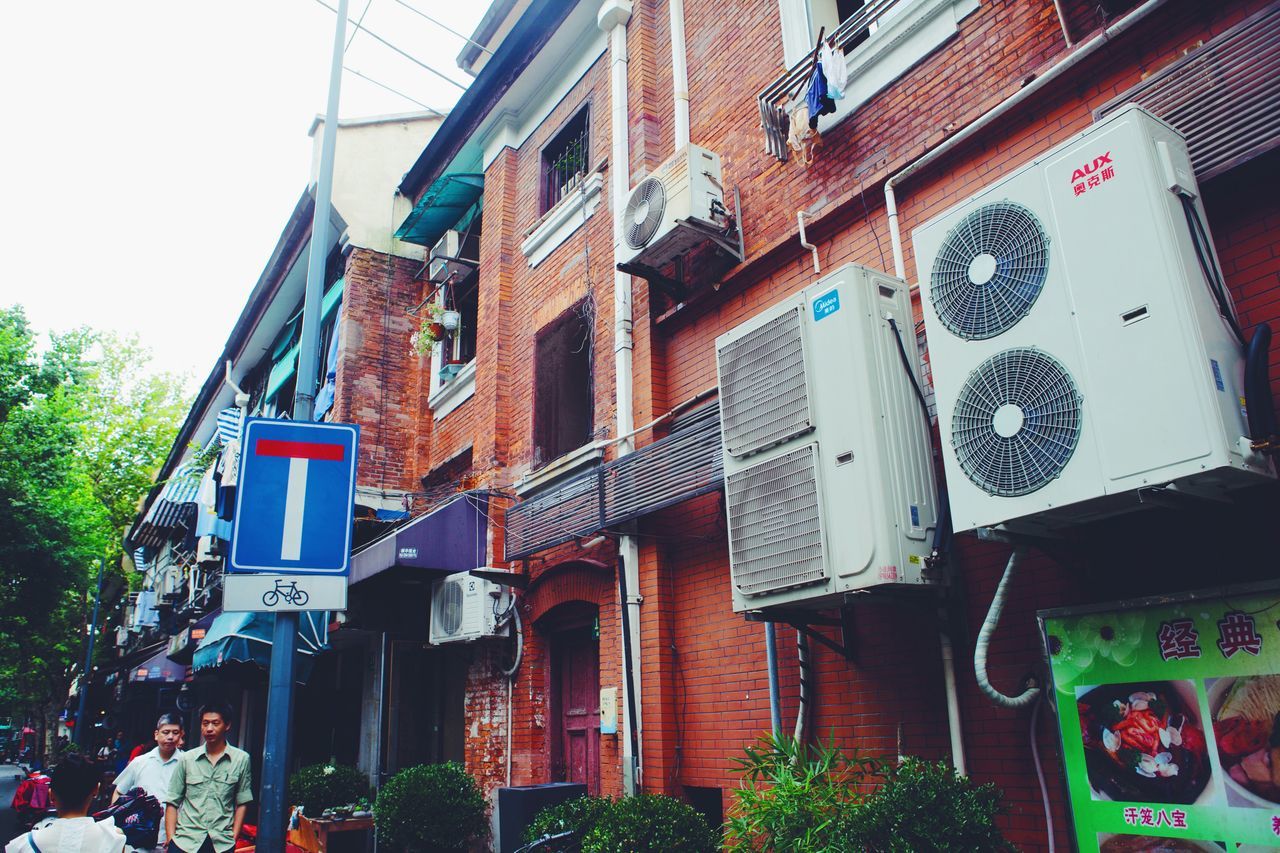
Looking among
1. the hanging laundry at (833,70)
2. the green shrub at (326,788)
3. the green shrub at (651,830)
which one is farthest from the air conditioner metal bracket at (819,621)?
the green shrub at (326,788)

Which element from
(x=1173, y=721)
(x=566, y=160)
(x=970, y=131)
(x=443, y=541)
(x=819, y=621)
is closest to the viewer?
(x=1173, y=721)

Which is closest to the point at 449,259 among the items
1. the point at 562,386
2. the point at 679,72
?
the point at 562,386

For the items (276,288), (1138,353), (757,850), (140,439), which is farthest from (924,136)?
(140,439)

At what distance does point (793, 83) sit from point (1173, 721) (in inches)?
212

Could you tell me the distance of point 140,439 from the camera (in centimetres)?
3656

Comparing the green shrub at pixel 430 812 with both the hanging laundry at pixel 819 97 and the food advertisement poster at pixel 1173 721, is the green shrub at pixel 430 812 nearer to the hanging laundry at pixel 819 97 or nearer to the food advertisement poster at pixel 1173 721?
the food advertisement poster at pixel 1173 721

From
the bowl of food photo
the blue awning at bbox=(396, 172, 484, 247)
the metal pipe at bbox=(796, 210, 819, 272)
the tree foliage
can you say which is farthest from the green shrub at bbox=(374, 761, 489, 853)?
the tree foliage

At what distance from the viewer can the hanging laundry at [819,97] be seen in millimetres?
6562

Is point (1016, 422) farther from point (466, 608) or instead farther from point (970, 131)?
point (466, 608)

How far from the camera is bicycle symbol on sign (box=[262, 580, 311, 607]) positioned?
5.07m

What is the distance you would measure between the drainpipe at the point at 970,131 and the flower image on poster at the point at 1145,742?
0.97 m

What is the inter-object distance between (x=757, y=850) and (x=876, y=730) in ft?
4.10

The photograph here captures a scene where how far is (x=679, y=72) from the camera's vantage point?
29.4ft

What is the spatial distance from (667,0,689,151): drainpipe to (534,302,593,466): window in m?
2.38
